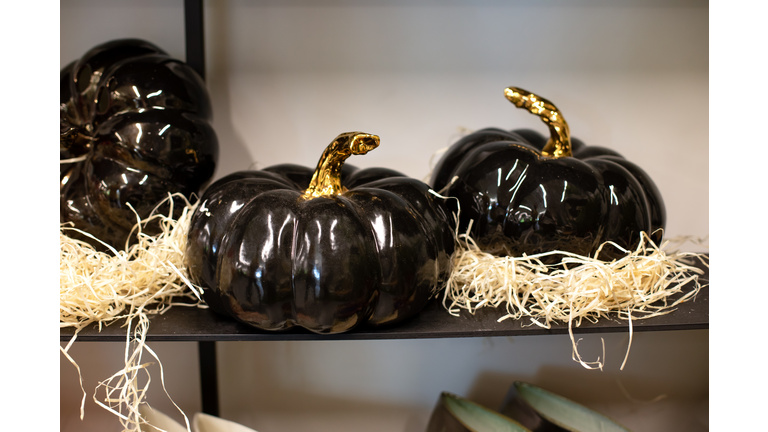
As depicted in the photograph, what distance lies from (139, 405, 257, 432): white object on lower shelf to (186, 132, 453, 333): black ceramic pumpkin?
0.88ft

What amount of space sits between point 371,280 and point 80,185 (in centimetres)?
43

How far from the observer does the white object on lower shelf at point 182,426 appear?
26.5 inches

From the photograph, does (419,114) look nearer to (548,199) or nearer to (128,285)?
(548,199)

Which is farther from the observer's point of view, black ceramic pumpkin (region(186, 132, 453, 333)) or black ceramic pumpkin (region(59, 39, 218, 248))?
black ceramic pumpkin (region(59, 39, 218, 248))

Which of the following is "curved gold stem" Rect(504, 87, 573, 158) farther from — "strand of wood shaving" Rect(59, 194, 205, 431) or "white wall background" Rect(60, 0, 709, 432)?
"strand of wood shaving" Rect(59, 194, 205, 431)

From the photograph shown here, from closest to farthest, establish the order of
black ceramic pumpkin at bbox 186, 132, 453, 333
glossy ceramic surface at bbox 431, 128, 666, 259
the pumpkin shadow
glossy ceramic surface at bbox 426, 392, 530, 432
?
black ceramic pumpkin at bbox 186, 132, 453, 333, glossy ceramic surface at bbox 431, 128, 666, 259, glossy ceramic surface at bbox 426, 392, 530, 432, the pumpkin shadow

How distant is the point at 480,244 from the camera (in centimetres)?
63

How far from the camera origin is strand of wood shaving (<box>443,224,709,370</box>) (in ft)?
1.80

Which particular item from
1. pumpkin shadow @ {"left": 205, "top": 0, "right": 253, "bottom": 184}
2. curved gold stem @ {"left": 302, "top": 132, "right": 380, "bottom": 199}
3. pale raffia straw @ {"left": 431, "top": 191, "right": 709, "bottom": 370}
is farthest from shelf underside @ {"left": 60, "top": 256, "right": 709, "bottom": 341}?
pumpkin shadow @ {"left": 205, "top": 0, "right": 253, "bottom": 184}

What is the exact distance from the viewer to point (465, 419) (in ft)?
2.43

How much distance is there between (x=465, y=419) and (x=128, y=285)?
1.72ft

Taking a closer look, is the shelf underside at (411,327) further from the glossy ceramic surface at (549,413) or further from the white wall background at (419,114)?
the white wall background at (419,114)

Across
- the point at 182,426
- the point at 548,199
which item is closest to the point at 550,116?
the point at 548,199

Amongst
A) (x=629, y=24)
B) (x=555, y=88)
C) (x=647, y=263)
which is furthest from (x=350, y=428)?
(x=629, y=24)
